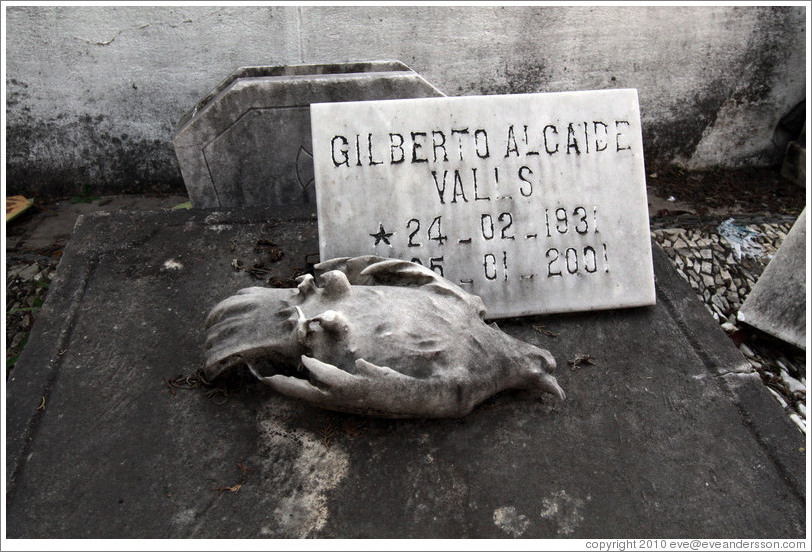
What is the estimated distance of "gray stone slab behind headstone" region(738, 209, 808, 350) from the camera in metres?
3.18

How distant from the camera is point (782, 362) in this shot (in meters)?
3.29

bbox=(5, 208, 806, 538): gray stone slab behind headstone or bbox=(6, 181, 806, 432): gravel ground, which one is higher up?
bbox=(6, 181, 806, 432): gravel ground

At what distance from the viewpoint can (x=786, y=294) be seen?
3.22 metres

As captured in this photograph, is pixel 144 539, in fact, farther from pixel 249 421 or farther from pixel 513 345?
pixel 513 345

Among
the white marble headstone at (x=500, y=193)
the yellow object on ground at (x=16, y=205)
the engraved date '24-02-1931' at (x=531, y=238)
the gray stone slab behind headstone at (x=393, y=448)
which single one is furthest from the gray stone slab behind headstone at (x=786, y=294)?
the yellow object on ground at (x=16, y=205)

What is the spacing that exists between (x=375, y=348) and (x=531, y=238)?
3.01 feet

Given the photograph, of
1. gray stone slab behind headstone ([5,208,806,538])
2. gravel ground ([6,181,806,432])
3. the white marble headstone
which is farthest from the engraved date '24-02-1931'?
gravel ground ([6,181,806,432])

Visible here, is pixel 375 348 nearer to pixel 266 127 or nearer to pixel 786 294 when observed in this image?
pixel 266 127

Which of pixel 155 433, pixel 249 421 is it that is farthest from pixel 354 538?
pixel 155 433

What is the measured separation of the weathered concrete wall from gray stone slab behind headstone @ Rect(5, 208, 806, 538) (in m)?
2.19

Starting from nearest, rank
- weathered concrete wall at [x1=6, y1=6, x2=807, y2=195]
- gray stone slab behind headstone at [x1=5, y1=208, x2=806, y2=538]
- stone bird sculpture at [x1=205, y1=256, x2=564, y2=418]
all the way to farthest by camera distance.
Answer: gray stone slab behind headstone at [x1=5, y1=208, x2=806, y2=538], stone bird sculpture at [x1=205, y1=256, x2=564, y2=418], weathered concrete wall at [x1=6, y1=6, x2=807, y2=195]

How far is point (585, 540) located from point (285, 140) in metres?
2.37

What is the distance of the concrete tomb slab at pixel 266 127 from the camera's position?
310 centimetres

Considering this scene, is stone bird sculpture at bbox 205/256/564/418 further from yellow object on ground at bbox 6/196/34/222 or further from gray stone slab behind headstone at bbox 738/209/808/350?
yellow object on ground at bbox 6/196/34/222
